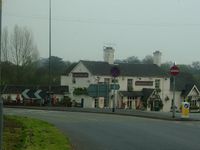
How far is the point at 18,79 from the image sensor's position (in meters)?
89.3

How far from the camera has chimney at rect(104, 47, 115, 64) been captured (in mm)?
80644

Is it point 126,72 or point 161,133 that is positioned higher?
point 126,72

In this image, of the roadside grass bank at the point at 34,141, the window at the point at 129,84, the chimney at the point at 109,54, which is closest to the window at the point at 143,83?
the window at the point at 129,84

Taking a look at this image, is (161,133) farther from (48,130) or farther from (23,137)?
(23,137)

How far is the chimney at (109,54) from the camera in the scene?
265 feet

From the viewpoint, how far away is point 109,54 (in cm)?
8106

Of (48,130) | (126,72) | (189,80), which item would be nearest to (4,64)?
(126,72)

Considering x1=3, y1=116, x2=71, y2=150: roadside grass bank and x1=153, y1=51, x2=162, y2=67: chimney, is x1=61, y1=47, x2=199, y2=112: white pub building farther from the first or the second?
x1=3, y1=116, x2=71, y2=150: roadside grass bank

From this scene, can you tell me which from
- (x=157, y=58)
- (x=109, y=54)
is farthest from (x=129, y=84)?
(x=157, y=58)

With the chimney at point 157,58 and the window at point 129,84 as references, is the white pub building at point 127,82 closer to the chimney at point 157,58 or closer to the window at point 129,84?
the window at point 129,84

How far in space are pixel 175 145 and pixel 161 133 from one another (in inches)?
170

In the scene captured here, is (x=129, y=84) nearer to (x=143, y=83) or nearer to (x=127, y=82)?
(x=127, y=82)

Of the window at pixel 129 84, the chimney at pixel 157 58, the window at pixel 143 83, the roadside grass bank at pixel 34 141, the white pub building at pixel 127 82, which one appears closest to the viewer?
the roadside grass bank at pixel 34 141

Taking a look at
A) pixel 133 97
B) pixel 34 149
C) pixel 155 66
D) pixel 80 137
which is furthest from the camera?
pixel 155 66
